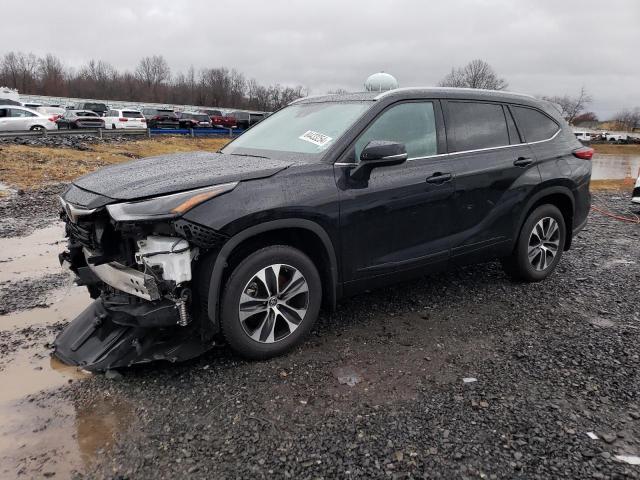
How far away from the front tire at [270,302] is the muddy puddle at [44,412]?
0.82 meters

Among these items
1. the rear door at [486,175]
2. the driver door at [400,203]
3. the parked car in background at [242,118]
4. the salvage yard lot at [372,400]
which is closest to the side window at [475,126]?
the rear door at [486,175]

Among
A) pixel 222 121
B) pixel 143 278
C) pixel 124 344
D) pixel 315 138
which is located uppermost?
pixel 222 121

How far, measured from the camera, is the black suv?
292 centimetres

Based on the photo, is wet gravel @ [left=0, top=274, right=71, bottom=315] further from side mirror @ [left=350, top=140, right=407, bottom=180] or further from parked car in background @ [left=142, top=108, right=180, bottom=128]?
parked car in background @ [left=142, top=108, right=180, bottom=128]

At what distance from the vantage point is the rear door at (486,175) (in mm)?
4062

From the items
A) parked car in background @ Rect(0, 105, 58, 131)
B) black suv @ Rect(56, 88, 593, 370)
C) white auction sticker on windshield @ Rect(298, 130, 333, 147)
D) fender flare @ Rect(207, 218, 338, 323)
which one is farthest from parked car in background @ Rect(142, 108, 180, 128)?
fender flare @ Rect(207, 218, 338, 323)

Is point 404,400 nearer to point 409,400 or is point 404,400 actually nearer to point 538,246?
point 409,400

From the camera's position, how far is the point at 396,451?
2.48 metres

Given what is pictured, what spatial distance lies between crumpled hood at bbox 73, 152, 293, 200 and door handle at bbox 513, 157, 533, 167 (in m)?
2.23

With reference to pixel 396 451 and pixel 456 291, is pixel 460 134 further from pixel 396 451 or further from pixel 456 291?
pixel 396 451

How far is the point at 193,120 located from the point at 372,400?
3458cm

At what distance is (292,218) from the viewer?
3193 mm

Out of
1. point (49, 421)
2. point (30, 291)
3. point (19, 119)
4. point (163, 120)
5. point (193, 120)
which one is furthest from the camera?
point (193, 120)

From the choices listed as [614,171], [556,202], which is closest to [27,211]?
[556,202]
